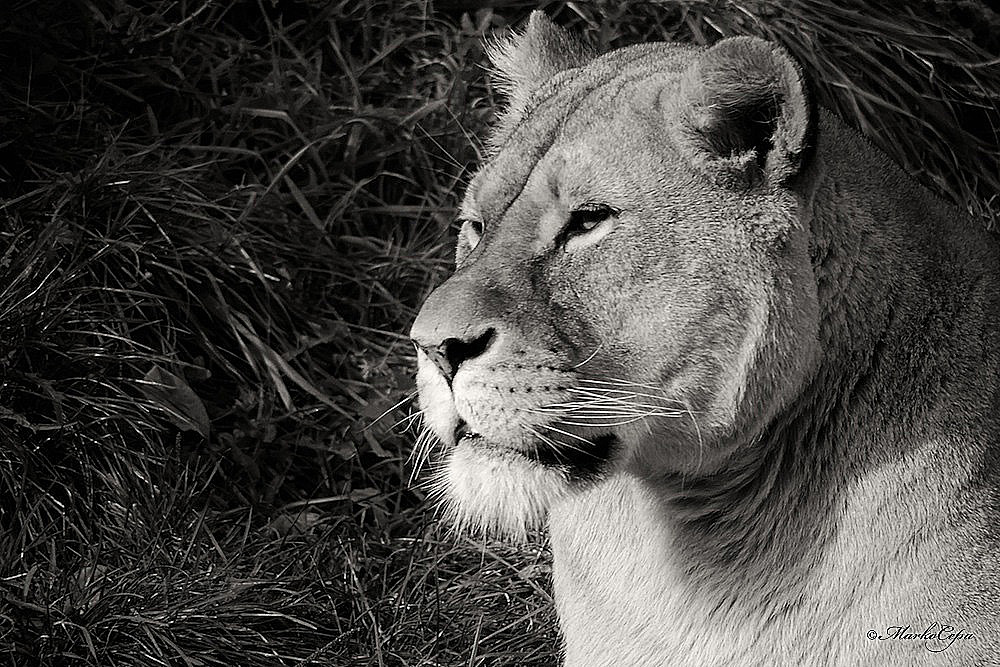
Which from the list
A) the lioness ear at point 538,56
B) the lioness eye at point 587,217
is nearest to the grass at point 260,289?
the lioness ear at point 538,56

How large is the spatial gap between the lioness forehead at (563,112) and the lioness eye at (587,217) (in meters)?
0.15

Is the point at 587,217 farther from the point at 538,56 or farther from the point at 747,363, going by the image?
the point at 538,56

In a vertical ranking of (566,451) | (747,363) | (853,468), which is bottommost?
(566,451)

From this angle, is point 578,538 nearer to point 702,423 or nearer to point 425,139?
point 702,423

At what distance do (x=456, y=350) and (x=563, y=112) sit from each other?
21.8 inches

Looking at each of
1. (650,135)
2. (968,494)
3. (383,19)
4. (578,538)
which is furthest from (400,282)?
(968,494)

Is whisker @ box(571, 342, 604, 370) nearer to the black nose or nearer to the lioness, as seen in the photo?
the lioness

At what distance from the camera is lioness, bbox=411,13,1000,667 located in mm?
2256

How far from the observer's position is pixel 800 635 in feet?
7.79

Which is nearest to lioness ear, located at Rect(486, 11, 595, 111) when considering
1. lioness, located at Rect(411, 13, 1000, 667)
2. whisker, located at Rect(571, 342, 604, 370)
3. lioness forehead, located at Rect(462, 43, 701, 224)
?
lioness forehead, located at Rect(462, 43, 701, 224)

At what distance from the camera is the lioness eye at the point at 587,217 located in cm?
233

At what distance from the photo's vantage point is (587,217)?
235cm

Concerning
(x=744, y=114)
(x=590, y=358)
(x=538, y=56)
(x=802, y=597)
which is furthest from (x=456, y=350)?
(x=538, y=56)

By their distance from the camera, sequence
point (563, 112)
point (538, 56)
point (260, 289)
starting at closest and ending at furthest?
point (563, 112) < point (538, 56) < point (260, 289)
